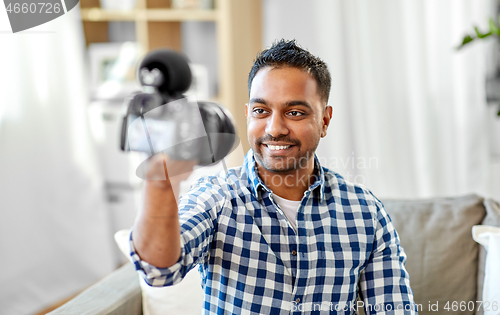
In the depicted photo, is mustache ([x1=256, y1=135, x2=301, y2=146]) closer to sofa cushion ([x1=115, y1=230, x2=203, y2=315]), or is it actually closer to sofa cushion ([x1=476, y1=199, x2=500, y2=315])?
sofa cushion ([x1=115, y1=230, x2=203, y2=315])

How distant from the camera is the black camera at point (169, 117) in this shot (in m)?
0.35

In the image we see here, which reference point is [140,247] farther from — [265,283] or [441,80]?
[441,80]

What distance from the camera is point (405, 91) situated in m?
1.97

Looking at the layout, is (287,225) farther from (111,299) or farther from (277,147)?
(111,299)

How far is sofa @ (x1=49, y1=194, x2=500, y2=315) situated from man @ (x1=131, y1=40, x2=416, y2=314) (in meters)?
0.27

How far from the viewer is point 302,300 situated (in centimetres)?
84

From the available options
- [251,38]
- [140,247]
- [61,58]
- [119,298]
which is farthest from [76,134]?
[140,247]

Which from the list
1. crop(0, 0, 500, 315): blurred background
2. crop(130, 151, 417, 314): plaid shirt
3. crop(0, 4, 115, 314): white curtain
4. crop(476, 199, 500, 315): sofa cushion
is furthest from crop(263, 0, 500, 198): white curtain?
crop(130, 151, 417, 314): plaid shirt

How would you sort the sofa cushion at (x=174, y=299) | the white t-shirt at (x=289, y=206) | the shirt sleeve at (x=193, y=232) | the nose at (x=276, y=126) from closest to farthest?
the shirt sleeve at (x=193, y=232), the nose at (x=276, y=126), the white t-shirt at (x=289, y=206), the sofa cushion at (x=174, y=299)

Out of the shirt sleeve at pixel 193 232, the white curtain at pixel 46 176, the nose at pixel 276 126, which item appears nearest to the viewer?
the shirt sleeve at pixel 193 232

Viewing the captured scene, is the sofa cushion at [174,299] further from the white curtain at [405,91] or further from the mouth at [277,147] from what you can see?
the white curtain at [405,91]

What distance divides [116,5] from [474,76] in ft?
5.37

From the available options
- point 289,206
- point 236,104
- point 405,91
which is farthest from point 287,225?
point 405,91

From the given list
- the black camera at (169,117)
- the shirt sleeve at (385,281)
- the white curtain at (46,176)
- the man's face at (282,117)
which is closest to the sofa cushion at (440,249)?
the shirt sleeve at (385,281)
